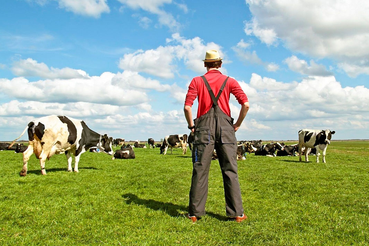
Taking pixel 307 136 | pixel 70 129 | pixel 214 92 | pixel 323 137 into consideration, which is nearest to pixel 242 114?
pixel 214 92

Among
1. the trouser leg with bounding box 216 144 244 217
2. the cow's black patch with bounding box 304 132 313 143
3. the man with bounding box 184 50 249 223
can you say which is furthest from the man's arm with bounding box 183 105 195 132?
the cow's black patch with bounding box 304 132 313 143

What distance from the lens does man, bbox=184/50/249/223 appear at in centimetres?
598

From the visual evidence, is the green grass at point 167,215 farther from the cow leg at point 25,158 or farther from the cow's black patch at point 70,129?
the cow's black patch at point 70,129

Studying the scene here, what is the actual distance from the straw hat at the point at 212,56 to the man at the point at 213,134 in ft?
1.18

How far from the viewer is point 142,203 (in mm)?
7871

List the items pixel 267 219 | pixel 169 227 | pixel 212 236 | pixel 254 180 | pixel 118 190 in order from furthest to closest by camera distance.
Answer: pixel 254 180 → pixel 118 190 → pixel 267 219 → pixel 169 227 → pixel 212 236

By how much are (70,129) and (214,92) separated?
10471 mm

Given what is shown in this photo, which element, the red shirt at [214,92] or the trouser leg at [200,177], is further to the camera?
the red shirt at [214,92]

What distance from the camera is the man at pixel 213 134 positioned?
19.6 ft

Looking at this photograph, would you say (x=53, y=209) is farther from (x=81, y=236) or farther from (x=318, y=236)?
(x=318, y=236)

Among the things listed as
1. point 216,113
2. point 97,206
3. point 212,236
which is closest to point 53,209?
point 97,206

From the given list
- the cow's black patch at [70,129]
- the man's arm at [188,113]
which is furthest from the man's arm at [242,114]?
the cow's black patch at [70,129]

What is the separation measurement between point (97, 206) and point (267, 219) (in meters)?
4.25

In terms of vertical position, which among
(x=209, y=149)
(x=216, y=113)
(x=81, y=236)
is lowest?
(x=81, y=236)
